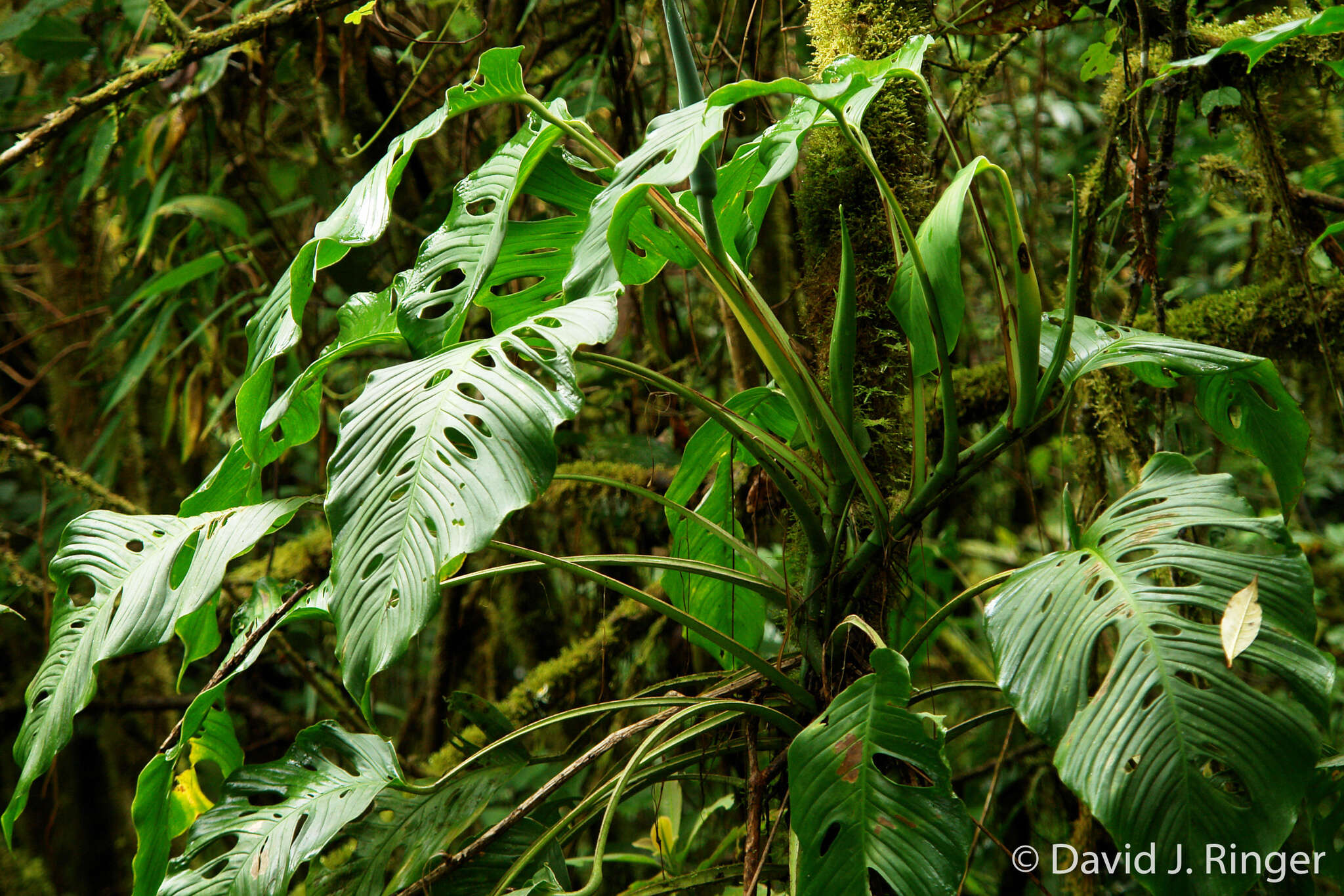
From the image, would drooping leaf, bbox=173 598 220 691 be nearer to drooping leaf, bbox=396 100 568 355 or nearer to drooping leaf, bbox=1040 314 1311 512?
drooping leaf, bbox=396 100 568 355

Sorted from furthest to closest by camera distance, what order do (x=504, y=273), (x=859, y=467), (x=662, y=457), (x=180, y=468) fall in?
A: 1. (x=180, y=468)
2. (x=662, y=457)
3. (x=504, y=273)
4. (x=859, y=467)

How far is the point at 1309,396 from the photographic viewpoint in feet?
6.48

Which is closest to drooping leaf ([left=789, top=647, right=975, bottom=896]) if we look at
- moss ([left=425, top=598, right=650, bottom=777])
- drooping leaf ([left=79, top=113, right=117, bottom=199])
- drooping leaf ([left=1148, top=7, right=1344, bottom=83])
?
drooping leaf ([left=1148, top=7, right=1344, bottom=83])

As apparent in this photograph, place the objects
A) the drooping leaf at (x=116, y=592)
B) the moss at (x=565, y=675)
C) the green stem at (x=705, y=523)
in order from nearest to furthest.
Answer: the drooping leaf at (x=116, y=592)
the green stem at (x=705, y=523)
the moss at (x=565, y=675)

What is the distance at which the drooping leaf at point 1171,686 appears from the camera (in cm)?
61

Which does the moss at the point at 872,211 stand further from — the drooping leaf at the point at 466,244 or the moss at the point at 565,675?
the moss at the point at 565,675

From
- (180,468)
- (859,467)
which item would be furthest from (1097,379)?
(180,468)

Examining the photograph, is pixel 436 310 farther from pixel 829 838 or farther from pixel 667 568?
pixel 829 838

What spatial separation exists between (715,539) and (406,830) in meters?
0.50

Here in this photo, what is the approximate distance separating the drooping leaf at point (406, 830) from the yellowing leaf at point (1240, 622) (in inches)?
29.1

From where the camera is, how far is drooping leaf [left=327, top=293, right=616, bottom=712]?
602 mm

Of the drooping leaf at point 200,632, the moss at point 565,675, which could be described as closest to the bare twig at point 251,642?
the drooping leaf at point 200,632

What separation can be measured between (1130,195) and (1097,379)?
0.91 ft

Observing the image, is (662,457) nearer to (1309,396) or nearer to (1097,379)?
(1097,379)
